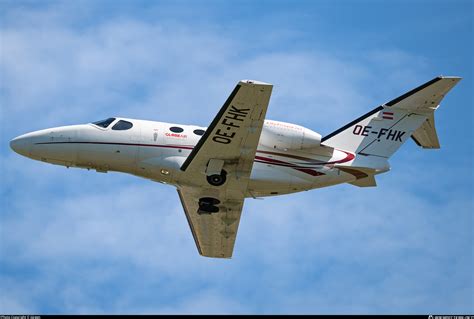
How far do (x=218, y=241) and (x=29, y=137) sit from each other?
7.88 meters

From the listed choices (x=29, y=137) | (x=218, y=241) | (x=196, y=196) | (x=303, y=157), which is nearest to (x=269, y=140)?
(x=303, y=157)

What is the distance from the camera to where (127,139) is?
29.9 metres

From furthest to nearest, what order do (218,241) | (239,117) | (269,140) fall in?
1. (218,241)
2. (269,140)
3. (239,117)

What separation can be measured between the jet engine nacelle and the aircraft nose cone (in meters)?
8.09

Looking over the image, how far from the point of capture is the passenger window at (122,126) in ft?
99.0

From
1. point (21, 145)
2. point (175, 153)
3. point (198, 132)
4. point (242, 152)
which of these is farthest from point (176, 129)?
point (21, 145)

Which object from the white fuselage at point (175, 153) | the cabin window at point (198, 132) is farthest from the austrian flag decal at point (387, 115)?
the cabin window at point (198, 132)

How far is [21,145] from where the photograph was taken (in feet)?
100

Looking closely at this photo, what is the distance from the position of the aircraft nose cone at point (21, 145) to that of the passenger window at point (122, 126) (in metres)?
3.08

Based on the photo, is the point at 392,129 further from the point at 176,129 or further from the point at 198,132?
the point at 176,129

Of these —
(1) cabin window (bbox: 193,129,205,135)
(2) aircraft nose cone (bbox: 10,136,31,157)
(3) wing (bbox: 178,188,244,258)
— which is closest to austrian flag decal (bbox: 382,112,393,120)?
(3) wing (bbox: 178,188,244,258)

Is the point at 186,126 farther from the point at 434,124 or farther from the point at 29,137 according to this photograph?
the point at 434,124

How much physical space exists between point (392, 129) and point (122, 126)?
9.28m

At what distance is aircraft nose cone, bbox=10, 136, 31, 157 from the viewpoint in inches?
1203
